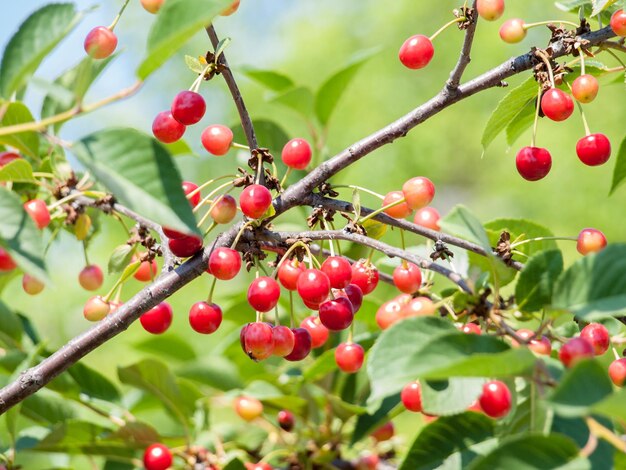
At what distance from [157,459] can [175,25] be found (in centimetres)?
78

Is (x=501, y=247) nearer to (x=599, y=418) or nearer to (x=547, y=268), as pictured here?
(x=547, y=268)

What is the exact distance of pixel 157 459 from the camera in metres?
1.20

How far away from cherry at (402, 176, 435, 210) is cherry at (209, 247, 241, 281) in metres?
0.24

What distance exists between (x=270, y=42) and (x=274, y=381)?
432 inches

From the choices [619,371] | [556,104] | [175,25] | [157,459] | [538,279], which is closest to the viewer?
[175,25]

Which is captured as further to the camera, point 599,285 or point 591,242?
point 591,242

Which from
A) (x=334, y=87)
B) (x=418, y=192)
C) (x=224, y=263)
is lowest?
(x=224, y=263)

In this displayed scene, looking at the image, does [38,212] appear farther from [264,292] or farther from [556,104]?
[556,104]

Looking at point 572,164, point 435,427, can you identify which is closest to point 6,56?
point 435,427

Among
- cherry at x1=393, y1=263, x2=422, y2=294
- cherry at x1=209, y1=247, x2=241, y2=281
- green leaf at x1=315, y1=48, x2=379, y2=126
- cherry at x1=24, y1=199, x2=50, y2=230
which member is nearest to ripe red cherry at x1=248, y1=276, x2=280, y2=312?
cherry at x1=209, y1=247, x2=241, y2=281

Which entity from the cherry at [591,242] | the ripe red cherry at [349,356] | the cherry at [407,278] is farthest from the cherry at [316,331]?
the cherry at [591,242]

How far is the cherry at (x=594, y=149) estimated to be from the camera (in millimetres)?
1078

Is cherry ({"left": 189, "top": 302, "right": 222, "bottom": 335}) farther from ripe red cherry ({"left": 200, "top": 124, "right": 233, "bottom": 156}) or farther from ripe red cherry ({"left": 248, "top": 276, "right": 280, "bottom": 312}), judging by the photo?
ripe red cherry ({"left": 200, "top": 124, "right": 233, "bottom": 156})

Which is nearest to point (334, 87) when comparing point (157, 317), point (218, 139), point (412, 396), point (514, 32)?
point (514, 32)
